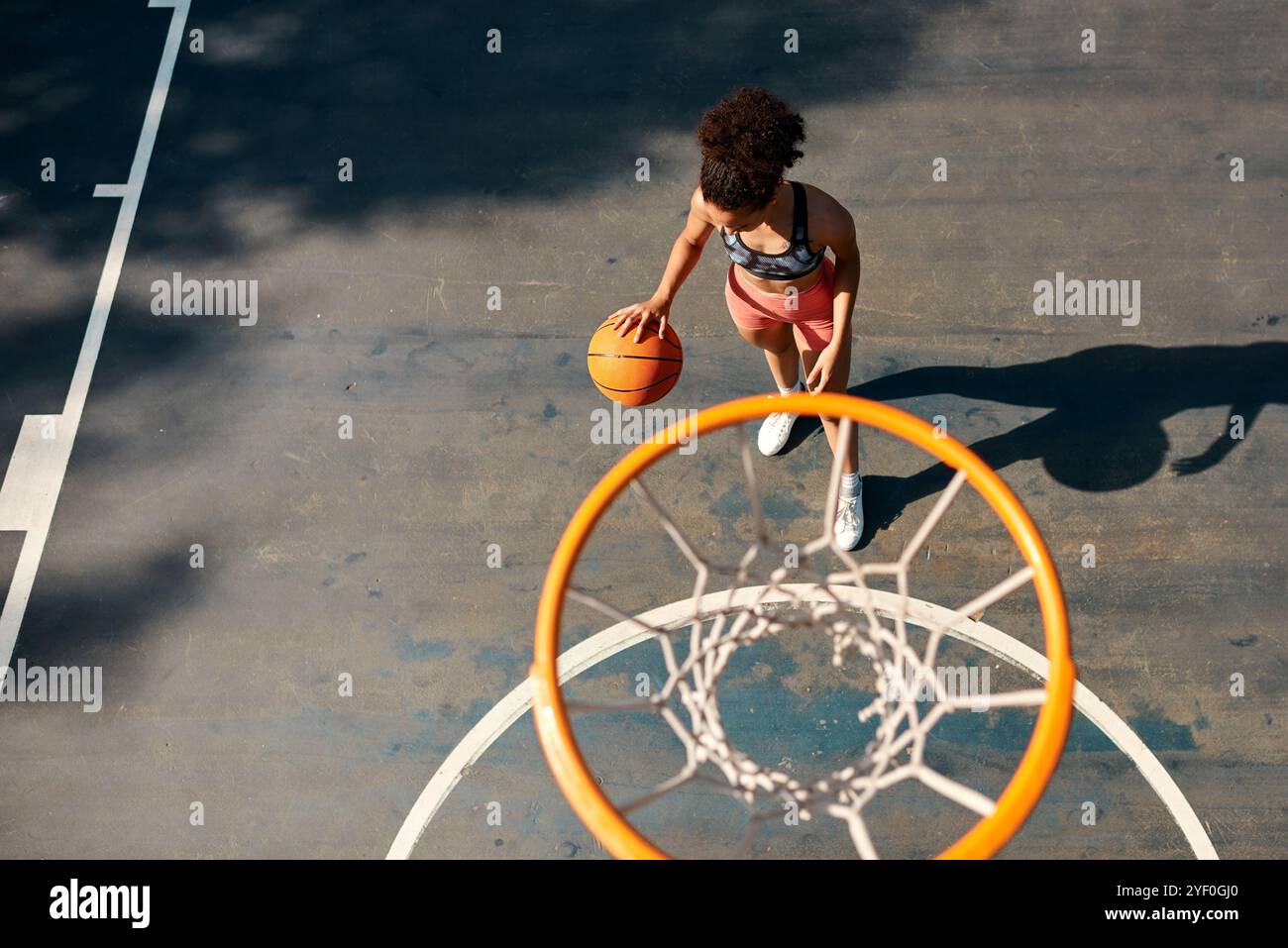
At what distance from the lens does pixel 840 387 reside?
5.34 m

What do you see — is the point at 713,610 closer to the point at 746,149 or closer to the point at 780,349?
the point at 780,349

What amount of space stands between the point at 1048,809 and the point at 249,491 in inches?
193

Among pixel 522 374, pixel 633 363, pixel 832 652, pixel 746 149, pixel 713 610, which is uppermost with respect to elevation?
Result: pixel 746 149

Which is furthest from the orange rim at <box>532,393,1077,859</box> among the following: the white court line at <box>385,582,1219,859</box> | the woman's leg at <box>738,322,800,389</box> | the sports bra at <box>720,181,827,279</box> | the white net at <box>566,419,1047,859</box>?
the white court line at <box>385,582,1219,859</box>

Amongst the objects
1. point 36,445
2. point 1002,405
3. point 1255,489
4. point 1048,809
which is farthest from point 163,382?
point 1255,489

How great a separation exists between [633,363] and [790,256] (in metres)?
1.05

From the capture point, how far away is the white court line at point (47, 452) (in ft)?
20.2

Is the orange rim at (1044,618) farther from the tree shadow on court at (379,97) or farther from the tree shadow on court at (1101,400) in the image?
the tree shadow on court at (379,97)

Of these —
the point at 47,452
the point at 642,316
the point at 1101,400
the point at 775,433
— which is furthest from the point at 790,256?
the point at 47,452

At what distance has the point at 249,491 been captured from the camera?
20.6 ft

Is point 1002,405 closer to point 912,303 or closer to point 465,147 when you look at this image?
point 912,303

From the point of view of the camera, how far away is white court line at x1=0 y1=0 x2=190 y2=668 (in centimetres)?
616

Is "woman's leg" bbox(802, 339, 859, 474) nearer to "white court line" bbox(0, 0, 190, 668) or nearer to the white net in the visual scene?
the white net

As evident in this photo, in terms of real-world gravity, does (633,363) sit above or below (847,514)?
above
